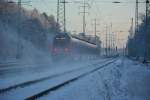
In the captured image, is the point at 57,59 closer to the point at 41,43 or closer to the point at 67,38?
the point at 67,38

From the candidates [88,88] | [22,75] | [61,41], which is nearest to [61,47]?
[61,41]

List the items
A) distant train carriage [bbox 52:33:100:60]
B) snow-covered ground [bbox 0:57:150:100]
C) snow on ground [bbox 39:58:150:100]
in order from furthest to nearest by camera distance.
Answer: distant train carriage [bbox 52:33:100:60] < snow-covered ground [bbox 0:57:150:100] < snow on ground [bbox 39:58:150:100]

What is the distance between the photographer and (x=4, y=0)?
250ft

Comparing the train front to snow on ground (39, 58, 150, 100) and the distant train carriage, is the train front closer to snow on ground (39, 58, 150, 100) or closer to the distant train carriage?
the distant train carriage

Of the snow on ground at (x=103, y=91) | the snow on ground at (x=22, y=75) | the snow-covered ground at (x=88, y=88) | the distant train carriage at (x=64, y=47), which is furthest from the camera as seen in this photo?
the distant train carriage at (x=64, y=47)

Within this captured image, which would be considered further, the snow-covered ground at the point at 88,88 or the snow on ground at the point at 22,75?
the snow on ground at the point at 22,75

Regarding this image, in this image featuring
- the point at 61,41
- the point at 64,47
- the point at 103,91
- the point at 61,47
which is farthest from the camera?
the point at 61,47

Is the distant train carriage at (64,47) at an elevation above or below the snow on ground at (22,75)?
above

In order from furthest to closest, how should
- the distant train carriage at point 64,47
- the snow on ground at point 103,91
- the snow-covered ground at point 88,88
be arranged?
1. the distant train carriage at point 64,47
2. the snow-covered ground at point 88,88
3. the snow on ground at point 103,91

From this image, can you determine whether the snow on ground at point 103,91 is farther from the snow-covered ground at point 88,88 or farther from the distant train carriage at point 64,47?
the distant train carriage at point 64,47

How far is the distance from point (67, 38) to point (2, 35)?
19809 millimetres

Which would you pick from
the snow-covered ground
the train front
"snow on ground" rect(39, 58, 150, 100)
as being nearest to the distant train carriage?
the train front

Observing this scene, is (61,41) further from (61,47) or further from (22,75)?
(22,75)

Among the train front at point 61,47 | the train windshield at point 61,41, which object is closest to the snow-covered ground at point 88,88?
the train front at point 61,47
